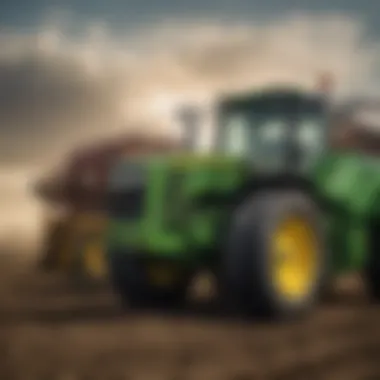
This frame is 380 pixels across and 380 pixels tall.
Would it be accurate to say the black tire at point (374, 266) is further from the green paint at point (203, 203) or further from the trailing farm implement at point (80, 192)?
Result: the trailing farm implement at point (80, 192)

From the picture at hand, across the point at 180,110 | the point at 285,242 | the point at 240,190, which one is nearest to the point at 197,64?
the point at 180,110

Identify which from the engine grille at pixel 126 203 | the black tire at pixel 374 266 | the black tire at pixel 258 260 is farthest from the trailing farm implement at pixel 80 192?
the black tire at pixel 374 266

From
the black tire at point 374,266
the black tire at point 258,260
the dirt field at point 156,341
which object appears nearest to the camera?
the dirt field at point 156,341

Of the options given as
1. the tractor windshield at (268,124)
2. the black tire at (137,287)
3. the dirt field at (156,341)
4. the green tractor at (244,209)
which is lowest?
the dirt field at (156,341)

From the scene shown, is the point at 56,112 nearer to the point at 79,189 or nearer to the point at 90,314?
the point at 79,189

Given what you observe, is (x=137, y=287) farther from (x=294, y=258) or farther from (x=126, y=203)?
(x=294, y=258)

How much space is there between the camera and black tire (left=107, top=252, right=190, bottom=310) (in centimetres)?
175

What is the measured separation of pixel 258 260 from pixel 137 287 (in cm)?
22

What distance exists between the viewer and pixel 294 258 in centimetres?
175

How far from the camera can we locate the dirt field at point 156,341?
153 centimetres

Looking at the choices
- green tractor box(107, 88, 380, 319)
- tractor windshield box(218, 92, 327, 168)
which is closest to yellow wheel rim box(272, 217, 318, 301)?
green tractor box(107, 88, 380, 319)

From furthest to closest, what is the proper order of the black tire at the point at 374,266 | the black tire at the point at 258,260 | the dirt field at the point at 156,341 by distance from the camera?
the black tire at the point at 374,266
the black tire at the point at 258,260
the dirt field at the point at 156,341

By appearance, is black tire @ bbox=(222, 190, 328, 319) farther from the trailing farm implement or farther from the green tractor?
the trailing farm implement

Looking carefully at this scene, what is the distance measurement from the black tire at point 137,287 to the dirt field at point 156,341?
0.10 ft
